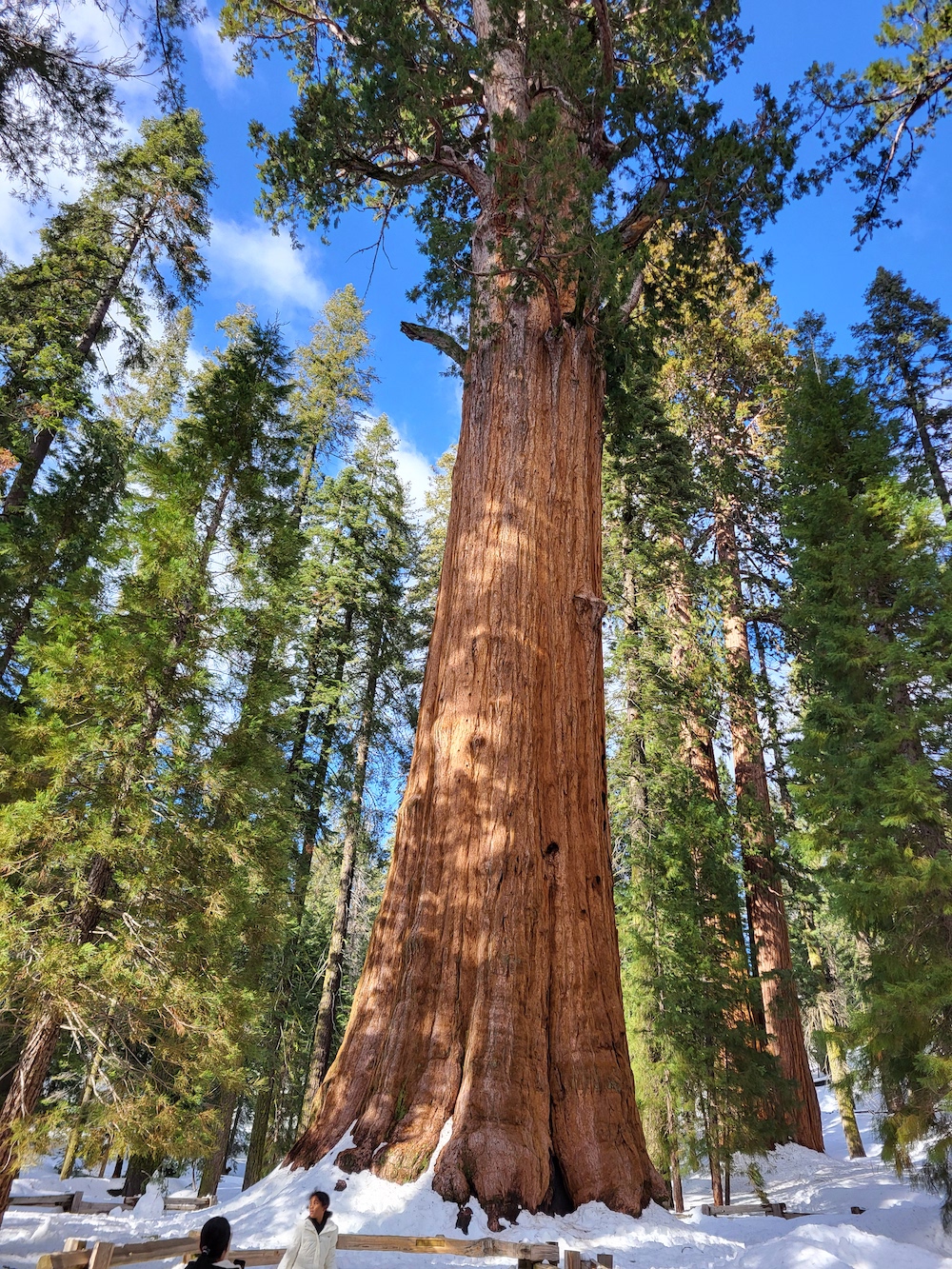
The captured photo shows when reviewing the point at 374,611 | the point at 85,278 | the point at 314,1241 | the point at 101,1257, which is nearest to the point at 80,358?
the point at 85,278

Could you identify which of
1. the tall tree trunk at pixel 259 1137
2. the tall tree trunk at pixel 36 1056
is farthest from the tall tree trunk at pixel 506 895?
the tall tree trunk at pixel 259 1137

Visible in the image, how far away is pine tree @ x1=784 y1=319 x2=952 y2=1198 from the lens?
6.58 m

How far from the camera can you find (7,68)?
480 centimetres

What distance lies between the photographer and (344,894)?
14562 mm

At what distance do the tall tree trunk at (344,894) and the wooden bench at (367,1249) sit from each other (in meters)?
9.42

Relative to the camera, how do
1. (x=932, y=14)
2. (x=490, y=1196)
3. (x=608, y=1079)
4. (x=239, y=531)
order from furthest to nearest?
(x=239, y=531) < (x=932, y=14) < (x=608, y=1079) < (x=490, y=1196)

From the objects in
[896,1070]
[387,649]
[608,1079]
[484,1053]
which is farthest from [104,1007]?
[387,649]

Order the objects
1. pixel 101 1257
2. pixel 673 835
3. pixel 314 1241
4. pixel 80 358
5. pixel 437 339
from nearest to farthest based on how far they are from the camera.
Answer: pixel 101 1257 → pixel 314 1241 → pixel 437 339 → pixel 673 835 → pixel 80 358

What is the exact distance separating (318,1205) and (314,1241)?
156mm

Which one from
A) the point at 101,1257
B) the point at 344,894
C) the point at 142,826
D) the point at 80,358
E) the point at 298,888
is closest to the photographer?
the point at 101,1257

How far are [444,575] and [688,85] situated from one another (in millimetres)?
7948

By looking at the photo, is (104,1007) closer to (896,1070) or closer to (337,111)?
(896,1070)

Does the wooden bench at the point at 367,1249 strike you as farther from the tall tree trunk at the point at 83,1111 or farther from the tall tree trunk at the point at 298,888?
the tall tree trunk at the point at 298,888

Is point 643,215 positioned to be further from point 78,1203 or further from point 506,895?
point 78,1203
